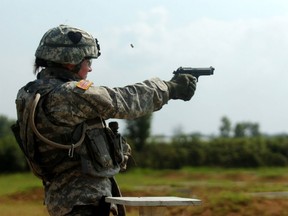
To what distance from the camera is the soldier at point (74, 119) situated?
4.85 metres

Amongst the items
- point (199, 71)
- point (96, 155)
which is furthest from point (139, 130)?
point (96, 155)

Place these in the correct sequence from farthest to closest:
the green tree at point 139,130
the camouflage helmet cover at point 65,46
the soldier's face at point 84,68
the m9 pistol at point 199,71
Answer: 1. the green tree at point 139,130
2. the m9 pistol at point 199,71
3. the soldier's face at point 84,68
4. the camouflage helmet cover at point 65,46

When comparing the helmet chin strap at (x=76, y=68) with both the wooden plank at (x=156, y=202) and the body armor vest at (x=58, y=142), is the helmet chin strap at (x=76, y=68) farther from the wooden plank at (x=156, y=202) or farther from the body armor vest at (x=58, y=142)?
the wooden plank at (x=156, y=202)

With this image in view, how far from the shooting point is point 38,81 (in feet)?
16.5

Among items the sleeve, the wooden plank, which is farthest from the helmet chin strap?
the wooden plank

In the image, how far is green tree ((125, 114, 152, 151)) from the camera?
127 feet

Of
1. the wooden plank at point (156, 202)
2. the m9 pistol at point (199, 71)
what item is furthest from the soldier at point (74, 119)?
the m9 pistol at point (199, 71)

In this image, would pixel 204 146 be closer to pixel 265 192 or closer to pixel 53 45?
pixel 265 192

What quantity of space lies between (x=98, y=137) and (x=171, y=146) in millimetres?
32907

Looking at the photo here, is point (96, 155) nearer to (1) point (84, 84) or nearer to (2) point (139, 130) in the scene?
(1) point (84, 84)

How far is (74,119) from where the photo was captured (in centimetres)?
486

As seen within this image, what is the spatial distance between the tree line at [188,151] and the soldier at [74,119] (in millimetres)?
29758

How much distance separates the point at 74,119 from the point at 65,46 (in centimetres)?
49

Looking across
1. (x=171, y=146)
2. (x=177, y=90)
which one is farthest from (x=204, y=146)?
(x=177, y=90)
